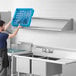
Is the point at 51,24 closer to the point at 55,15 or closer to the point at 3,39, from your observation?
the point at 55,15

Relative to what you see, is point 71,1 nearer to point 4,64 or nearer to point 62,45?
point 62,45

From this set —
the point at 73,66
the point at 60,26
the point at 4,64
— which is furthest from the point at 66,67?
the point at 4,64

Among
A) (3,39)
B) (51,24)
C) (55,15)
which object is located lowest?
(3,39)

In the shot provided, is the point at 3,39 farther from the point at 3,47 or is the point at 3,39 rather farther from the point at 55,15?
the point at 55,15

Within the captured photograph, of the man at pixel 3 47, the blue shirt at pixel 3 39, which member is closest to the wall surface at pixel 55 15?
the man at pixel 3 47

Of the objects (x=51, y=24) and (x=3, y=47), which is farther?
(x=51, y=24)

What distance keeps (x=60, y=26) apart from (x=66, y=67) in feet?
2.32

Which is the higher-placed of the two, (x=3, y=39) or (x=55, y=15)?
(x=55, y=15)

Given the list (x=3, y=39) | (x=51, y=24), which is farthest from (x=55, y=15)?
(x=3, y=39)

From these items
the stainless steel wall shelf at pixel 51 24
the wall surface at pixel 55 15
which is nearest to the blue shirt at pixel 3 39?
the stainless steel wall shelf at pixel 51 24

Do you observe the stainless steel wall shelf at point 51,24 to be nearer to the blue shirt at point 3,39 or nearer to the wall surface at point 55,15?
the wall surface at point 55,15

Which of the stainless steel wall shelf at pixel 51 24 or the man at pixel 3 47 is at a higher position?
the stainless steel wall shelf at pixel 51 24

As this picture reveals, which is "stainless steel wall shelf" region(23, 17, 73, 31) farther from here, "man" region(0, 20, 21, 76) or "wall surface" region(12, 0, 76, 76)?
"man" region(0, 20, 21, 76)

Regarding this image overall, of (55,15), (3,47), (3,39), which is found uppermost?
(55,15)
